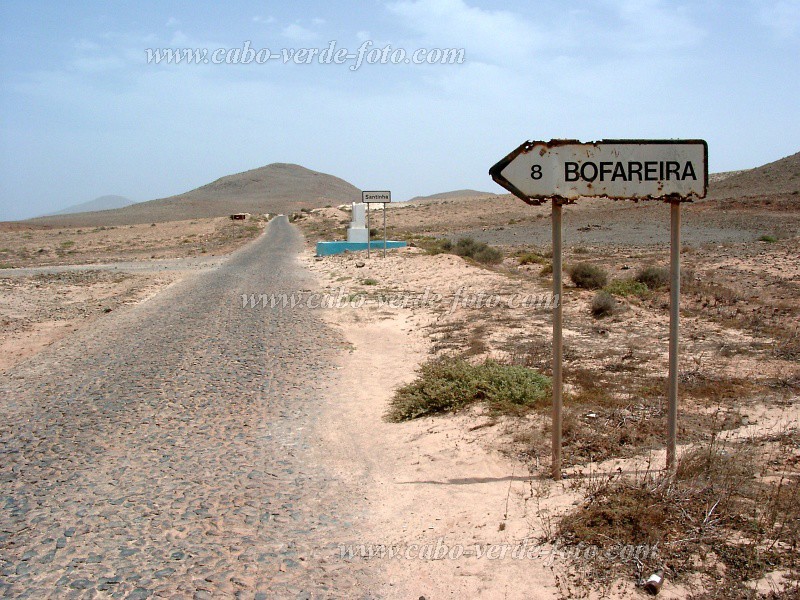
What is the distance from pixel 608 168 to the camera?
4797 mm

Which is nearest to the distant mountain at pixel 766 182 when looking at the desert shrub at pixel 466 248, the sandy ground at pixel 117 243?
the desert shrub at pixel 466 248

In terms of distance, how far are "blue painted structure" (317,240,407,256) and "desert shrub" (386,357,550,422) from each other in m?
23.1

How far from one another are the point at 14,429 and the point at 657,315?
10.3 m

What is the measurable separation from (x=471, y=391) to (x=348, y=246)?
24853 millimetres

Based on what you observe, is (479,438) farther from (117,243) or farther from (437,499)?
(117,243)

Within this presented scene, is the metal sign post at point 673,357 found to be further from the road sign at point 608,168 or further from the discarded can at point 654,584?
the discarded can at point 654,584

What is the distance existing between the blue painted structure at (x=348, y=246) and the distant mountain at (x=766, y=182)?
151ft

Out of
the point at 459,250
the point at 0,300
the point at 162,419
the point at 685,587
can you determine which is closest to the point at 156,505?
the point at 162,419

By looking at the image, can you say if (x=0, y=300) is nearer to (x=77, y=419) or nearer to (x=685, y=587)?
(x=77, y=419)

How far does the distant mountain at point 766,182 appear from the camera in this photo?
6625 centimetres

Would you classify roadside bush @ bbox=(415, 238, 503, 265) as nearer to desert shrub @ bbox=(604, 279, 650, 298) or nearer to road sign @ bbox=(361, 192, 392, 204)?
road sign @ bbox=(361, 192, 392, 204)

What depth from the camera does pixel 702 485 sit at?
173 inches

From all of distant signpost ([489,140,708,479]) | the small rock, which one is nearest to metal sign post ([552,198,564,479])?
distant signpost ([489,140,708,479])

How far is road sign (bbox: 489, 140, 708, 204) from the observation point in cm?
479
